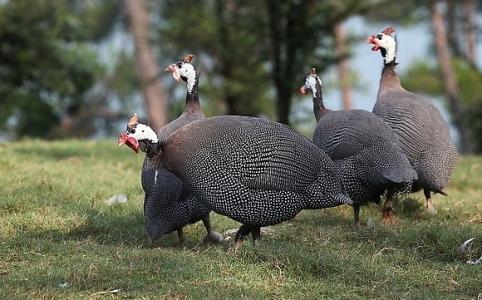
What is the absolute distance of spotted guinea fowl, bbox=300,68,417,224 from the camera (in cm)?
693

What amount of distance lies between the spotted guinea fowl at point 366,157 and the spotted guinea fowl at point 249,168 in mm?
770

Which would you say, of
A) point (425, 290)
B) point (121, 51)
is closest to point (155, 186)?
point (425, 290)

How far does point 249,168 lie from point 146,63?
12.8 metres

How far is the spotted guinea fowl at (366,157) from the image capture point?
6.93 meters

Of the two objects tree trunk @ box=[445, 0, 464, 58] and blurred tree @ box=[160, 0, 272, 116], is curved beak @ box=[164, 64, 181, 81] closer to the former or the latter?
blurred tree @ box=[160, 0, 272, 116]

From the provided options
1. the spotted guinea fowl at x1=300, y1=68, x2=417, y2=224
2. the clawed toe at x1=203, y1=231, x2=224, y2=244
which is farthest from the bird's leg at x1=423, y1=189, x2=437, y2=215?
the clawed toe at x1=203, y1=231, x2=224, y2=244

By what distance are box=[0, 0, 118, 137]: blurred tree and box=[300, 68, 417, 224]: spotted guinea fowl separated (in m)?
11.6

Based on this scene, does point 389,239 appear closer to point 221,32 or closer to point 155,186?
point 155,186

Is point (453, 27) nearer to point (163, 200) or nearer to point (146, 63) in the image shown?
point (146, 63)

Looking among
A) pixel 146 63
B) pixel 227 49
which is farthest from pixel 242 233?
pixel 146 63

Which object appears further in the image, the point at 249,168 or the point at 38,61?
the point at 38,61

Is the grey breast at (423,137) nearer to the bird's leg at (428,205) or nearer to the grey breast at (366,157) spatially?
the bird's leg at (428,205)

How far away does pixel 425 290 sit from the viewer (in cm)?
541

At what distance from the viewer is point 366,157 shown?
6996mm
